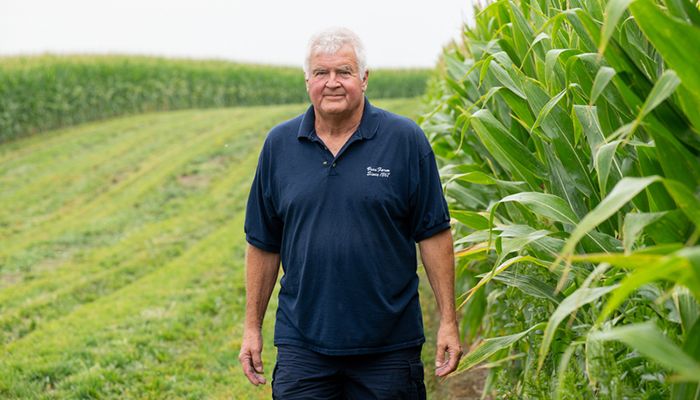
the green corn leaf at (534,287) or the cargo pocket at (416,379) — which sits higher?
the green corn leaf at (534,287)

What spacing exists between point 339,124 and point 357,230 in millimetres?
447

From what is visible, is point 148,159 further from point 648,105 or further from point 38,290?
point 648,105

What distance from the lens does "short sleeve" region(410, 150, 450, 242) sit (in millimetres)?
3518

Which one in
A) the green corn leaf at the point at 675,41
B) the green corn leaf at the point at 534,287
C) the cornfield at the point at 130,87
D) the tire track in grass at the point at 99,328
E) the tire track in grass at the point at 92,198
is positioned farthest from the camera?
the cornfield at the point at 130,87

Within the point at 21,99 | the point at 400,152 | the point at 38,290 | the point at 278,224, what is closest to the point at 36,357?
the point at 38,290

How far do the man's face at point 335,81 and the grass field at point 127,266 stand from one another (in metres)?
2.54

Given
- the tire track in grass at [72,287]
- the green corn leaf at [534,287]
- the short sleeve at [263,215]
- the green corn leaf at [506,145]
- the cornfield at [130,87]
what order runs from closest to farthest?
the green corn leaf at [534,287]
the green corn leaf at [506,145]
the short sleeve at [263,215]
the tire track in grass at [72,287]
the cornfield at [130,87]

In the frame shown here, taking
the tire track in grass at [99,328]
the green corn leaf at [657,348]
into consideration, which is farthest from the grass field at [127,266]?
the green corn leaf at [657,348]

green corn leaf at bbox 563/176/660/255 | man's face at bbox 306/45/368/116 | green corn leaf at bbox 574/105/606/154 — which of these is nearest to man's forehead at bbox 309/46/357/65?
man's face at bbox 306/45/368/116

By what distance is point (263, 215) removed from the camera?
375cm

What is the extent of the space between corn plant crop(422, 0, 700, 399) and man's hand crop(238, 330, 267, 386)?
3.24ft

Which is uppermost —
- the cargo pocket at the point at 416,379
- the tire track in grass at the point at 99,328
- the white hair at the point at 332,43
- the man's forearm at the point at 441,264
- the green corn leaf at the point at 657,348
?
the white hair at the point at 332,43

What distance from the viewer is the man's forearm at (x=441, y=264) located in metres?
3.52

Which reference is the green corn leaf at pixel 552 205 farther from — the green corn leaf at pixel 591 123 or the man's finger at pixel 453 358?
the man's finger at pixel 453 358
